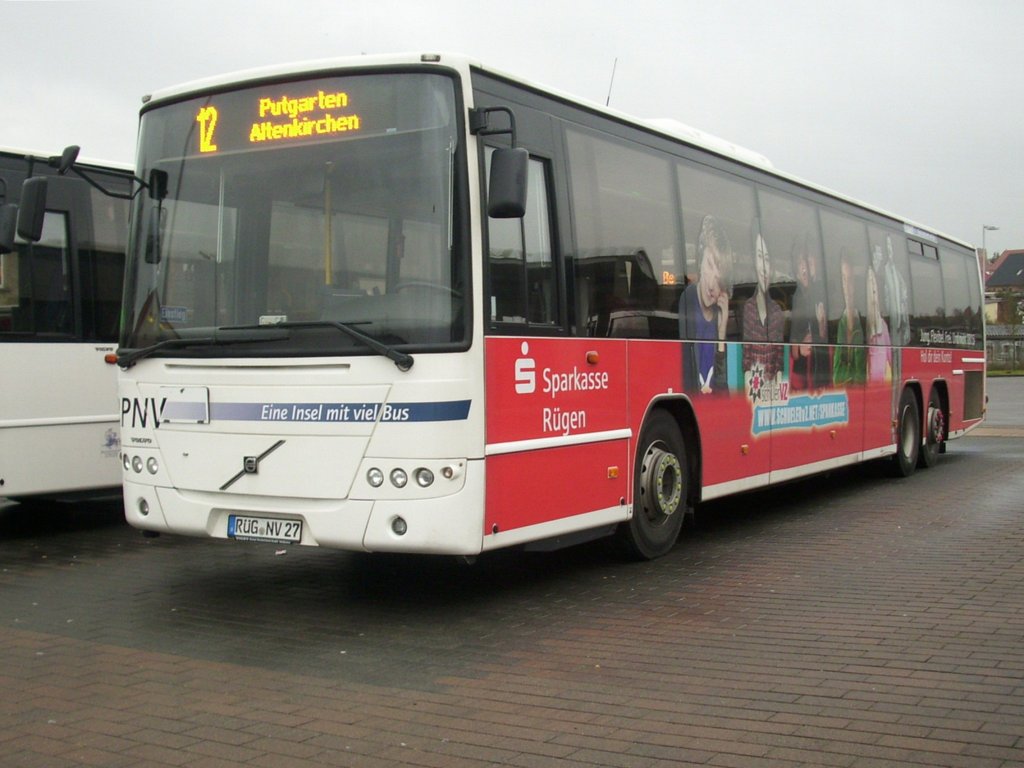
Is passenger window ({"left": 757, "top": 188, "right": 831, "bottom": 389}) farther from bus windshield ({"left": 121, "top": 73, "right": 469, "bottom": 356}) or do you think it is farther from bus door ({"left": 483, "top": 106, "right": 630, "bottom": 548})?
bus windshield ({"left": 121, "top": 73, "right": 469, "bottom": 356})

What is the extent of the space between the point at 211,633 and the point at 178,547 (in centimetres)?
362

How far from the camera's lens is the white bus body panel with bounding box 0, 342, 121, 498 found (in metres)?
10.7

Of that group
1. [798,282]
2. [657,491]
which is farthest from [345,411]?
[798,282]

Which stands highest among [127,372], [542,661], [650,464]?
[127,372]

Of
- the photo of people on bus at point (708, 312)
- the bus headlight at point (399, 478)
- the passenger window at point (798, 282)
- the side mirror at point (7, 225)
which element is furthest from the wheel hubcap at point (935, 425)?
the side mirror at point (7, 225)

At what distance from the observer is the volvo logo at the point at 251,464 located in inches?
298

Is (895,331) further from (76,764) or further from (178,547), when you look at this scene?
(76,764)

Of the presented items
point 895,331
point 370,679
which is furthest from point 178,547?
point 895,331

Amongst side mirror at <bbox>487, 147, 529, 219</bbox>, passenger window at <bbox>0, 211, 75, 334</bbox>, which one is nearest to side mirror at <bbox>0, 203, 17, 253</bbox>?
passenger window at <bbox>0, 211, 75, 334</bbox>

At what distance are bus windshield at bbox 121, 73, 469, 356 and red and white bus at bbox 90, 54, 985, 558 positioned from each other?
1 centimetres

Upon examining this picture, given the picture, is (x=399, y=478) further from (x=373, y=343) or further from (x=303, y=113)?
(x=303, y=113)

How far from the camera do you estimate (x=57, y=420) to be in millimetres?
10977

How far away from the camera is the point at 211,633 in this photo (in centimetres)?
740

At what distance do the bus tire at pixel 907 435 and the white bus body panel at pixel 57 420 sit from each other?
989 cm
